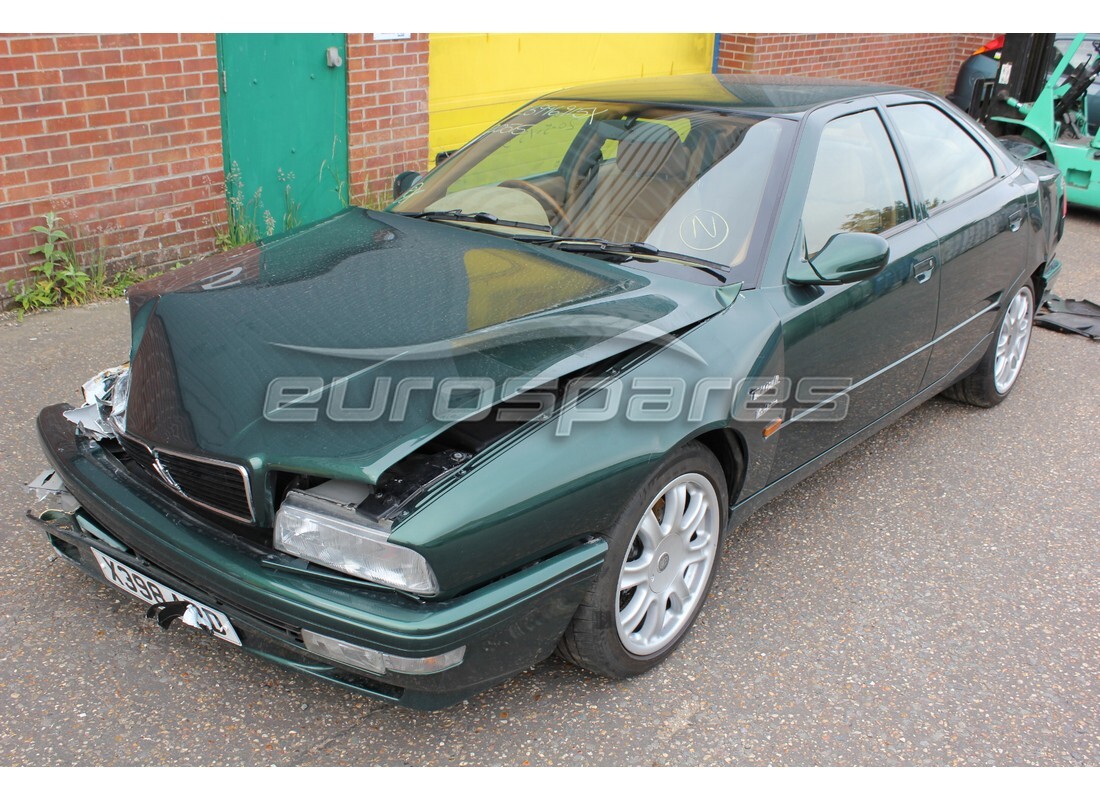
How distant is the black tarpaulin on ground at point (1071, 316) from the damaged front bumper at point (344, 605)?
15.4 feet

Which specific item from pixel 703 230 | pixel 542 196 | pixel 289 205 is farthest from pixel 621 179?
pixel 289 205

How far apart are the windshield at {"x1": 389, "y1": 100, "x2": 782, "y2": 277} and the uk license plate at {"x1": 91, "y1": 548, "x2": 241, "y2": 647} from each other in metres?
1.59

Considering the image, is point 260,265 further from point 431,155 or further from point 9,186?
point 431,155

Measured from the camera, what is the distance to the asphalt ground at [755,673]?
252 cm

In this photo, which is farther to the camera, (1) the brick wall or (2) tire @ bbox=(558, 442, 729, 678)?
(1) the brick wall

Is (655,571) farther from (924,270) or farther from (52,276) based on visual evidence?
(52,276)

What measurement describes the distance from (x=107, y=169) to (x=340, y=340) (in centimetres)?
337

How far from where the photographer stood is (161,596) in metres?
2.51

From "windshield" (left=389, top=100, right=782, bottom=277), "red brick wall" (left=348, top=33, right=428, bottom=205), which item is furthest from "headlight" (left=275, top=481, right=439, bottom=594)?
"red brick wall" (left=348, top=33, right=428, bottom=205)

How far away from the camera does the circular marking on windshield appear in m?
3.10

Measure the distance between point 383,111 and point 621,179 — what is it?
3.64 meters

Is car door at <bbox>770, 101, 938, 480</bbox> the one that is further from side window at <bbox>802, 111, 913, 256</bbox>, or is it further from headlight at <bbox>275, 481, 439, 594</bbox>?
headlight at <bbox>275, 481, 439, 594</bbox>

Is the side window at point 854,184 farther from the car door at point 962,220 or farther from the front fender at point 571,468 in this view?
the front fender at point 571,468

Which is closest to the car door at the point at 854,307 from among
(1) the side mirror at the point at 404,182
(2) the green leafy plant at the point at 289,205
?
(1) the side mirror at the point at 404,182
